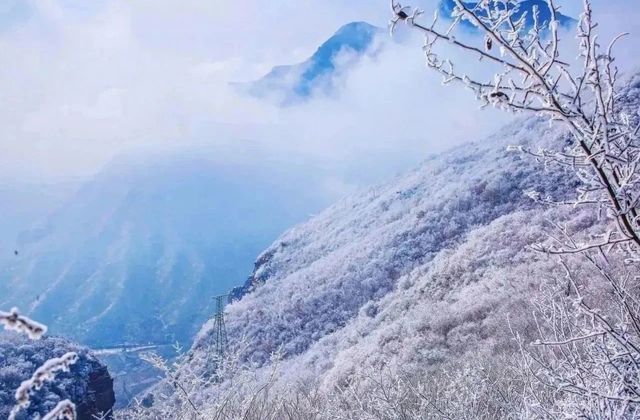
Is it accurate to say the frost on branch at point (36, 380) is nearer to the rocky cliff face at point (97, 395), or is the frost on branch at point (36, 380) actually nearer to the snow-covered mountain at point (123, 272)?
the rocky cliff face at point (97, 395)

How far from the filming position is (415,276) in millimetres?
26828

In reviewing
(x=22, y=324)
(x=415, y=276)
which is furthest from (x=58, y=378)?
(x=22, y=324)

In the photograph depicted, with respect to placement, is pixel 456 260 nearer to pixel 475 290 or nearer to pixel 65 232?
pixel 475 290

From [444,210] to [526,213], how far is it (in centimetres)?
911

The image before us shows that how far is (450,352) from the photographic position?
14.7m

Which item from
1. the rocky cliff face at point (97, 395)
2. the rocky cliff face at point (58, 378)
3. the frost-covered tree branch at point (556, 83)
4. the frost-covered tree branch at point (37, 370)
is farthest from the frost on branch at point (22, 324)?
the rocky cliff face at point (97, 395)

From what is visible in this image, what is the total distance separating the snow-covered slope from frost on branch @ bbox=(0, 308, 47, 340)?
23.0 ft

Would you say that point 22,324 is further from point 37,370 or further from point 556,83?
point 556,83

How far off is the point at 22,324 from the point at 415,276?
26672 mm

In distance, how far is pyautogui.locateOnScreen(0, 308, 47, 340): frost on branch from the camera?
1033mm

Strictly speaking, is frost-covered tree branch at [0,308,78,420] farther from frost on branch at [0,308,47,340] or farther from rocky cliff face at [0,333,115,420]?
rocky cliff face at [0,333,115,420]

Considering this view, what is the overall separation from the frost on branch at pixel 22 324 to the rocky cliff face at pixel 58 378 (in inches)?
648

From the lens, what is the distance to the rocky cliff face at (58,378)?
16406mm

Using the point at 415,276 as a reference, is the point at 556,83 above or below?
above
